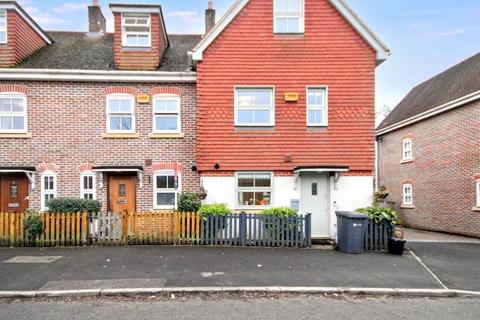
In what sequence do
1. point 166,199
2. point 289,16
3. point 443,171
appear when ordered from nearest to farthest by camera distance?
1. point 289,16
2. point 166,199
3. point 443,171

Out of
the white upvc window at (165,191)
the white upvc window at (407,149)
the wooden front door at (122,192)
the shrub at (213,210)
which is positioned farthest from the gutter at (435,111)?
the wooden front door at (122,192)

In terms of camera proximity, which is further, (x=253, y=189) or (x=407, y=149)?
(x=407, y=149)

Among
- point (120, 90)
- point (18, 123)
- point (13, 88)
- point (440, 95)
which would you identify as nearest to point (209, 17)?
point (120, 90)

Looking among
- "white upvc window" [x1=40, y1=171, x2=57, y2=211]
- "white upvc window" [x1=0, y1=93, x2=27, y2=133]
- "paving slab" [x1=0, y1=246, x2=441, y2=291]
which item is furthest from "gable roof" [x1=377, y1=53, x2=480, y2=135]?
"white upvc window" [x1=0, y1=93, x2=27, y2=133]

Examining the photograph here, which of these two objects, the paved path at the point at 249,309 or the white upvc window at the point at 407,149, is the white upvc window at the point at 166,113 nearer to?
the paved path at the point at 249,309

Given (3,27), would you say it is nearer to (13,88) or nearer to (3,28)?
(3,28)

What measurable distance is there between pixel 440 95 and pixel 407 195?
594cm

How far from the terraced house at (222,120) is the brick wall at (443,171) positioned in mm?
5994

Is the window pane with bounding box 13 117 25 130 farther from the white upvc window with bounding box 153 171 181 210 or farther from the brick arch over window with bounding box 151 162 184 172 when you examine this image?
the white upvc window with bounding box 153 171 181 210

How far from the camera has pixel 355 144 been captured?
11938 mm

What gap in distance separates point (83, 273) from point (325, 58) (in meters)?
10.3

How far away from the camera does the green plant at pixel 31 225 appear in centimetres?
977

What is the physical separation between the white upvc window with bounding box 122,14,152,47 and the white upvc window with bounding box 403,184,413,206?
16079mm

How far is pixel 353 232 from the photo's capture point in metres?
9.74
